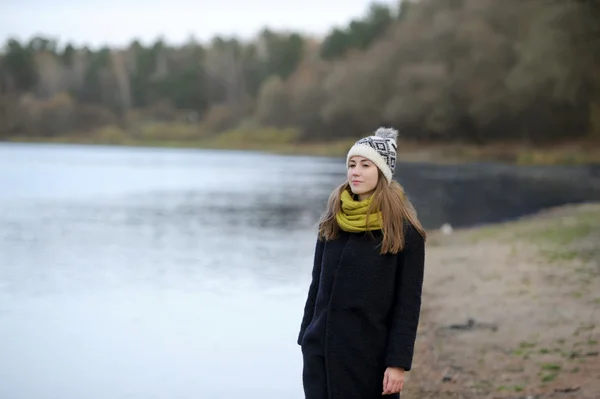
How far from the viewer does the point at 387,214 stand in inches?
115

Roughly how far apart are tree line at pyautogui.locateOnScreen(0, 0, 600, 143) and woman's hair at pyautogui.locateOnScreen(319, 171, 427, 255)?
44024 millimetres

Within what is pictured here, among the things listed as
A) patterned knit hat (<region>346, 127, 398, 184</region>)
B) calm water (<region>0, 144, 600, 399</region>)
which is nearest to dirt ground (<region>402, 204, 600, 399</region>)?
calm water (<region>0, 144, 600, 399</region>)

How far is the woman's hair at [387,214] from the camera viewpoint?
289cm

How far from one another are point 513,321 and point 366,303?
4880 mm

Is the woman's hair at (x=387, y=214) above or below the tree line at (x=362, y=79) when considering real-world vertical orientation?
below

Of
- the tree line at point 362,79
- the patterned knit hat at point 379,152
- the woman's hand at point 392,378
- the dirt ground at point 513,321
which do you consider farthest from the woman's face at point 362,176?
the tree line at point 362,79

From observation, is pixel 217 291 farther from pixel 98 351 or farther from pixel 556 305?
pixel 556 305

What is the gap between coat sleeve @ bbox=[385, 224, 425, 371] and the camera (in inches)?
114

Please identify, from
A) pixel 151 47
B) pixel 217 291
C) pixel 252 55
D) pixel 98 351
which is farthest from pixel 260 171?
pixel 151 47

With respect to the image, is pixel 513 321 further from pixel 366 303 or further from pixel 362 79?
pixel 362 79

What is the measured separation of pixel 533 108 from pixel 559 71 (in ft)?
20.2

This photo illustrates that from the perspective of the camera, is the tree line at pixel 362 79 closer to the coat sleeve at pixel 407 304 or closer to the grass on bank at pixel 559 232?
the grass on bank at pixel 559 232

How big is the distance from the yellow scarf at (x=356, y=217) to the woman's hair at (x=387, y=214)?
0.02 m

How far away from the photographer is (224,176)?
40125 millimetres
